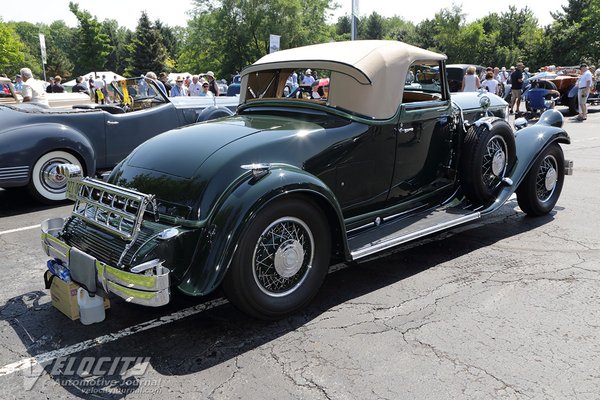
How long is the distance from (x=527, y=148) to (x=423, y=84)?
133 cm

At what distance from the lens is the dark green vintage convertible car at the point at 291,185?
3.11 metres

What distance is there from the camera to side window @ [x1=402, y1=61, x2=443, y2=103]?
200 inches

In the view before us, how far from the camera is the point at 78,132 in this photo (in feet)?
23.4

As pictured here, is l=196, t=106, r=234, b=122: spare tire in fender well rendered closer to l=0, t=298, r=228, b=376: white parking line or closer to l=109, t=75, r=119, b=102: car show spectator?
l=109, t=75, r=119, b=102: car show spectator

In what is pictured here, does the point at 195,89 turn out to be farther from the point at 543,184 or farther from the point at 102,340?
the point at 102,340

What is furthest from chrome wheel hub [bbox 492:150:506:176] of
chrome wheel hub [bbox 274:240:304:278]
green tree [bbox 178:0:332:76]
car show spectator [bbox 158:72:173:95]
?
green tree [bbox 178:0:332:76]

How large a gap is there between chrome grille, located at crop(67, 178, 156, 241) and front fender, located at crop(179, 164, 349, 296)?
419mm

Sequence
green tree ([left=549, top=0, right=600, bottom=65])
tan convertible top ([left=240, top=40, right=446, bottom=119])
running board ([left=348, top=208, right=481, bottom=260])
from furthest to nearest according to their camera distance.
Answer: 1. green tree ([left=549, top=0, right=600, bottom=65])
2. tan convertible top ([left=240, top=40, right=446, bottom=119])
3. running board ([left=348, top=208, right=481, bottom=260])

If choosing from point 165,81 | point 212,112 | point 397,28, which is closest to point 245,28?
point 165,81

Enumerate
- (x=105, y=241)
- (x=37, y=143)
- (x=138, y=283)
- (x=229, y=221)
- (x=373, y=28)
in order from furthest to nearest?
(x=373, y=28)
(x=37, y=143)
(x=105, y=241)
(x=229, y=221)
(x=138, y=283)

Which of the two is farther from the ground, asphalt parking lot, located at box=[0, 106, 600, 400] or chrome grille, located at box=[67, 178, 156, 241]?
chrome grille, located at box=[67, 178, 156, 241]

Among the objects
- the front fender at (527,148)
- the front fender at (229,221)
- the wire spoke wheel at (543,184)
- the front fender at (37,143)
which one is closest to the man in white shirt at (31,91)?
the front fender at (37,143)

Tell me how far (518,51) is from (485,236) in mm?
49202

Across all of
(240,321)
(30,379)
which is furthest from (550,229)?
(30,379)
